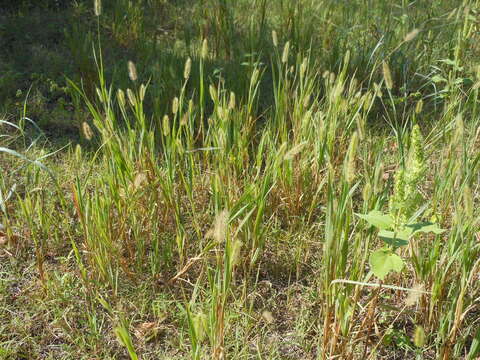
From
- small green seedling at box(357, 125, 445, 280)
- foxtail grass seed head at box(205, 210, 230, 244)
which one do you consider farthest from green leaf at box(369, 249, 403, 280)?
foxtail grass seed head at box(205, 210, 230, 244)

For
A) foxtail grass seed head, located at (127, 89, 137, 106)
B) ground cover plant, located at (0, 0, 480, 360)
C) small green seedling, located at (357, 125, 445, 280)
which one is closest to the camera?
small green seedling, located at (357, 125, 445, 280)

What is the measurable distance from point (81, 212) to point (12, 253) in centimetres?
50

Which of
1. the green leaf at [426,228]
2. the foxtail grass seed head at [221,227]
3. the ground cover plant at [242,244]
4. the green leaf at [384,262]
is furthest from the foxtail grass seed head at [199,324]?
the green leaf at [426,228]

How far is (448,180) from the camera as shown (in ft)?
6.23

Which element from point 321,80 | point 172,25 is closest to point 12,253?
point 321,80

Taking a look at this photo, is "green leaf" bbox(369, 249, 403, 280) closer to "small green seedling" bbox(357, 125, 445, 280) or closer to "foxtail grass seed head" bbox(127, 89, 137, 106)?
"small green seedling" bbox(357, 125, 445, 280)

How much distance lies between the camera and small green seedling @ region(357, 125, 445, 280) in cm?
138

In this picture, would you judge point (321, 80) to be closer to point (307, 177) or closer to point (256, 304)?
point (307, 177)

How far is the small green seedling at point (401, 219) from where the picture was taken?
1382 mm

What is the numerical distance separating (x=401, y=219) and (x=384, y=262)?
12 centimetres

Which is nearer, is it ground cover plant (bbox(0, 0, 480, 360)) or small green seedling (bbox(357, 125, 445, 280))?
small green seedling (bbox(357, 125, 445, 280))

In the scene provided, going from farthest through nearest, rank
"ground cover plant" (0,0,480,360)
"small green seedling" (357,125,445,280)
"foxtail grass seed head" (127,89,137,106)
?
"foxtail grass seed head" (127,89,137,106), "ground cover plant" (0,0,480,360), "small green seedling" (357,125,445,280)

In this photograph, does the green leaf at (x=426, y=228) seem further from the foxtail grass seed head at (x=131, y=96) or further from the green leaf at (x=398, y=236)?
the foxtail grass seed head at (x=131, y=96)

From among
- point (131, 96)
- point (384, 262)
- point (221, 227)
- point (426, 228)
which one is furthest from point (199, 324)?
point (131, 96)
